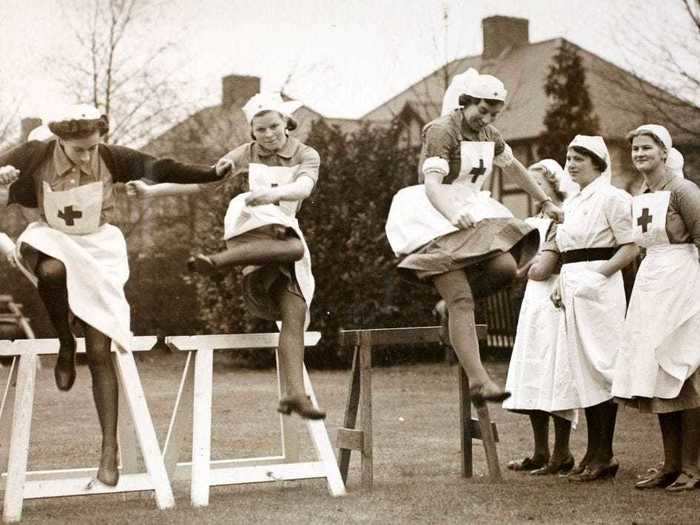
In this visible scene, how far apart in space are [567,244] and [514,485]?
1852mm

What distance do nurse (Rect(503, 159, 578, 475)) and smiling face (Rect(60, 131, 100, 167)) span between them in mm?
3397

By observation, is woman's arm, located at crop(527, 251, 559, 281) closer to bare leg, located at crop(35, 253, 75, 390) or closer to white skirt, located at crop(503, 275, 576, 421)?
white skirt, located at crop(503, 275, 576, 421)

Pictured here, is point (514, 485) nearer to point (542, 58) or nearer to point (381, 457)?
point (381, 457)

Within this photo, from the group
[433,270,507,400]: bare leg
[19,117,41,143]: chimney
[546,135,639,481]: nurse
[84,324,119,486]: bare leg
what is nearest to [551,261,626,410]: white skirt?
[546,135,639,481]: nurse

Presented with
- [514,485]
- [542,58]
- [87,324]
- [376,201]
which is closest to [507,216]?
[514,485]

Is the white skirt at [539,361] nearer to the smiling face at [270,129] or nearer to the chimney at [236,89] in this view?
the smiling face at [270,129]

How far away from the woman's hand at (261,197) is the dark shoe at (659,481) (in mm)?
3147

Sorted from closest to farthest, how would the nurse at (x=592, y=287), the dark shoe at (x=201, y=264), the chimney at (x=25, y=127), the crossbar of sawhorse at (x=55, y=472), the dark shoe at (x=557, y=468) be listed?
the dark shoe at (x=201, y=264), the crossbar of sawhorse at (x=55, y=472), the nurse at (x=592, y=287), the dark shoe at (x=557, y=468), the chimney at (x=25, y=127)

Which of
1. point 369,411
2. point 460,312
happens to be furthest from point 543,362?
point 460,312

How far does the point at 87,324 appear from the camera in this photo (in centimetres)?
687

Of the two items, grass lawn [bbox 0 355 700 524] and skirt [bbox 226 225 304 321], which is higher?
skirt [bbox 226 225 304 321]

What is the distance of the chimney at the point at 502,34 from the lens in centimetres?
2812

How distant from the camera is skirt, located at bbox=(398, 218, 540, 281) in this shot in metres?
6.96

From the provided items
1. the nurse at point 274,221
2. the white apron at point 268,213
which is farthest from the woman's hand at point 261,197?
the white apron at point 268,213
